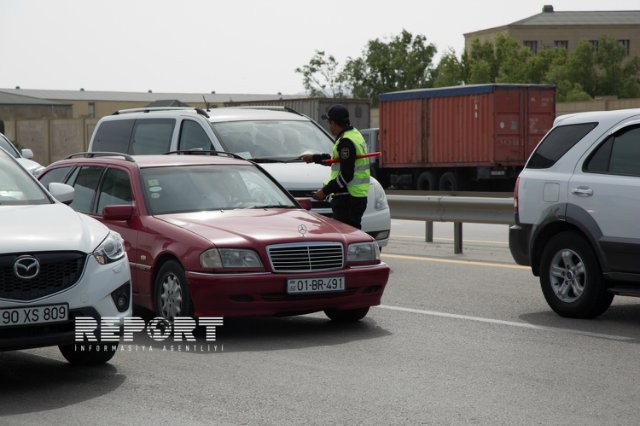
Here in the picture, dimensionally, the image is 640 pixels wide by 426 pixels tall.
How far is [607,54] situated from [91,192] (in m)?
108

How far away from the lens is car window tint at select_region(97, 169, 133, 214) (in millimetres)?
10586

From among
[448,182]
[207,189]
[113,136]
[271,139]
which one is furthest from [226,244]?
[448,182]

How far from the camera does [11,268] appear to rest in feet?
23.7

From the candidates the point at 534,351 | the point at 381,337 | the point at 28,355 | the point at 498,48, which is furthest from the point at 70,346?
the point at 498,48

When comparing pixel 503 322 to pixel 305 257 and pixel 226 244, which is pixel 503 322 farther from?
pixel 226 244

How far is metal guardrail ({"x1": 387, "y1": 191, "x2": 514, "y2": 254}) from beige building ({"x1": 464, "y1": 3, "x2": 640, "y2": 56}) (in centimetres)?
12388

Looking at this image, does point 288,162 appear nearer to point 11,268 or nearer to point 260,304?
point 260,304

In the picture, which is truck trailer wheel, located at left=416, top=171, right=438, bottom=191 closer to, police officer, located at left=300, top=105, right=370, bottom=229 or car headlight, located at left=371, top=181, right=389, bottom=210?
car headlight, located at left=371, top=181, right=389, bottom=210

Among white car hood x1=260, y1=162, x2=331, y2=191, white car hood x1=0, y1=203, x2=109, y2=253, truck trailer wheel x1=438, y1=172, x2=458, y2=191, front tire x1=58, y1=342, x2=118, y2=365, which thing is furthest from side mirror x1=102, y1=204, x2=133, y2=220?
truck trailer wheel x1=438, y1=172, x2=458, y2=191

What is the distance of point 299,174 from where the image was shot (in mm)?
14156

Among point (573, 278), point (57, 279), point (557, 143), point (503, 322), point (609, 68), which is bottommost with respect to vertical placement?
point (503, 322)

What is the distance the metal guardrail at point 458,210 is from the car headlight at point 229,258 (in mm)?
7755

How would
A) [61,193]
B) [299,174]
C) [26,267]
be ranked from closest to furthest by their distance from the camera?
1. [26,267]
2. [61,193]
3. [299,174]

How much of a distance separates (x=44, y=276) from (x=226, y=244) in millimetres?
2109
